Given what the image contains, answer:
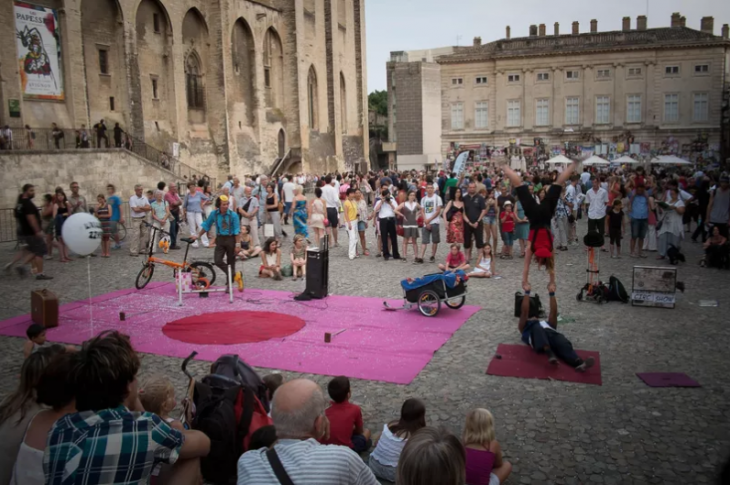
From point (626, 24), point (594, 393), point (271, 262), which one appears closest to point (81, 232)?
point (271, 262)

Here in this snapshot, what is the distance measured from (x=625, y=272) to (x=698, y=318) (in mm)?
3551

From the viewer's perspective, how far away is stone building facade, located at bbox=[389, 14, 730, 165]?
53062 mm

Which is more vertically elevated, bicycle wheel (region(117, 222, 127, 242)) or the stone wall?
the stone wall

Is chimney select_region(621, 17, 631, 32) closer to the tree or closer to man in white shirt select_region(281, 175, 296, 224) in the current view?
the tree

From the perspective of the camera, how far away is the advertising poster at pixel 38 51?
2658 cm

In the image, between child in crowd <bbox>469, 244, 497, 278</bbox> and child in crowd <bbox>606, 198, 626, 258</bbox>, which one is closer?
child in crowd <bbox>469, 244, 497, 278</bbox>

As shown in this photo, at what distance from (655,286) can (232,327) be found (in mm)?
6741

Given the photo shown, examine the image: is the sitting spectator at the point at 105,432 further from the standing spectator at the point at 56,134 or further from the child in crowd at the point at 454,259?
the standing spectator at the point at 56,134

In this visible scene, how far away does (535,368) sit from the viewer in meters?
7.21

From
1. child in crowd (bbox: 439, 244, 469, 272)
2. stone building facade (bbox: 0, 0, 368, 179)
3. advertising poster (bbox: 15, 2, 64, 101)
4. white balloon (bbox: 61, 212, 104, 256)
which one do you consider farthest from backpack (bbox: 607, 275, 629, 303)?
advertising poster (bbox: 15, 2, 64, 101)

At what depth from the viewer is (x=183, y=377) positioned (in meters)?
7.37

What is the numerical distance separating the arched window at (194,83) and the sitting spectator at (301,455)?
36863 mm

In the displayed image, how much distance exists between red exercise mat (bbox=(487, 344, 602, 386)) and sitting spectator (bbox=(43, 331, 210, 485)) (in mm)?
4731

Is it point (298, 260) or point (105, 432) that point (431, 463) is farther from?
point (298, 260)
